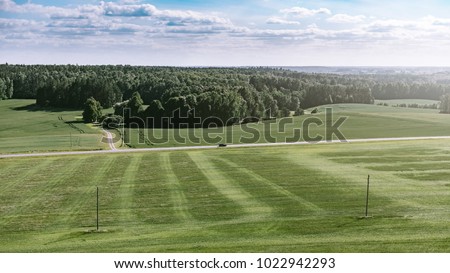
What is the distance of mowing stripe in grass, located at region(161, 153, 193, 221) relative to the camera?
32.7 metres

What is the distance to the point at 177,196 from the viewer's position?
124ft

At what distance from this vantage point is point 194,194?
126 feet

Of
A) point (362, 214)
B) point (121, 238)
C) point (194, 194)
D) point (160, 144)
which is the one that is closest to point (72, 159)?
point (160, 144)

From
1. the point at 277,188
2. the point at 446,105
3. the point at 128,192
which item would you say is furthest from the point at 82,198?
the point at 446,105

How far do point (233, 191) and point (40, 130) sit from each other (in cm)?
6716

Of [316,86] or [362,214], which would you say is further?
[316,86]

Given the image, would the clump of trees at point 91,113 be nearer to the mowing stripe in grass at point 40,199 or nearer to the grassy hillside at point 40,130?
the grassy hillside at point 40,130

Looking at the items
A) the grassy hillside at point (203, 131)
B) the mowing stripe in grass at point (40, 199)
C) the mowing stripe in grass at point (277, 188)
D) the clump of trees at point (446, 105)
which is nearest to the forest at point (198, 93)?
the grassy hillside at point (203, 131)

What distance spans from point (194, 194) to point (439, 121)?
71.0 m

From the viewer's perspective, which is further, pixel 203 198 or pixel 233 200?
pixel 203 198

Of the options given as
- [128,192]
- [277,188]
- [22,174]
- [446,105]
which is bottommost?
[22,174]

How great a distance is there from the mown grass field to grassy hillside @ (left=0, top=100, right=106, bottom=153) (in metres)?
12.3

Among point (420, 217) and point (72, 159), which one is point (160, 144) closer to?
point (72, 159)

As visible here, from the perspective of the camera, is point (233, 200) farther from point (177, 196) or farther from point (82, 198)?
point (82, 198)
